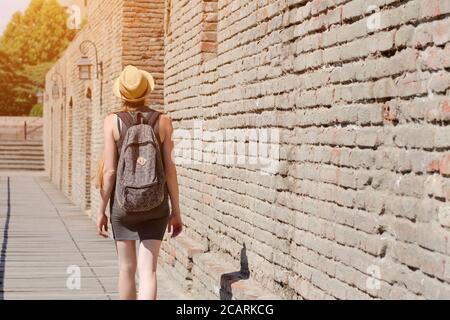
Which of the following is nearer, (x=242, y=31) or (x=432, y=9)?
(x=432, y=9)

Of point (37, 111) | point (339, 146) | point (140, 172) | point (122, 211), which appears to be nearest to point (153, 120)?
point (140, 172)

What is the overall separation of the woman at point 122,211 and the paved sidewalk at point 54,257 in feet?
8.34

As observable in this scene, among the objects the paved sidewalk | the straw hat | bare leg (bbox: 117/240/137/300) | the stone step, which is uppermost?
the straw hat

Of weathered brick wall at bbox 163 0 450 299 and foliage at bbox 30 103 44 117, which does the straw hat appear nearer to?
weathered brick wall at bbox 163 0 450 299

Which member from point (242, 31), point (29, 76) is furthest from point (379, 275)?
point (29, 76)

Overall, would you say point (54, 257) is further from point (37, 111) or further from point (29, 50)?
point (29, 50)

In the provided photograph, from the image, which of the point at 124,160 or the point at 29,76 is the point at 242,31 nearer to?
the point at 124,160

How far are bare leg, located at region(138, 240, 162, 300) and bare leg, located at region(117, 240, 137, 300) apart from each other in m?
0.06

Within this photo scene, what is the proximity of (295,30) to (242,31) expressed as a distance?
158cm

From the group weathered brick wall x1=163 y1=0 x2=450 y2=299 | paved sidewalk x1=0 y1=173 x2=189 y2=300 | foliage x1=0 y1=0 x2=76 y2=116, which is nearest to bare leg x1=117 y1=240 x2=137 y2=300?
weathered brick wall x1=163 y1=0 x2=450 y2=299

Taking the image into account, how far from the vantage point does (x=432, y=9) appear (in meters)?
4.20

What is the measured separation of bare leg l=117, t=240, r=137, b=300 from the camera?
628 cm

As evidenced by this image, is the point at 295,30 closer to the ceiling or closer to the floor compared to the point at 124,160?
closer to the ceiling

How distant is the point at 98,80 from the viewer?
57.5 ft
